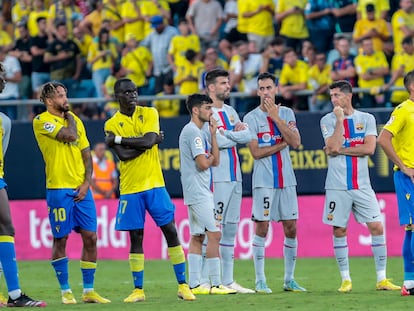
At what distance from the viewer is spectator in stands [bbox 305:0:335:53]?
20625 mm

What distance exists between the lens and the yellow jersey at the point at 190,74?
20.4 m

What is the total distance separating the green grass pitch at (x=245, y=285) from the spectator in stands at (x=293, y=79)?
9.66ft

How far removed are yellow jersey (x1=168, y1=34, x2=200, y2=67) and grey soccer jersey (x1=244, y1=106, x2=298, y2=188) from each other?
7633 millimetres

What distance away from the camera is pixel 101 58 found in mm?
21953

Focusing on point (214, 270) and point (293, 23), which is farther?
point (293, 23)

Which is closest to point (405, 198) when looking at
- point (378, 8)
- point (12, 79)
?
point (378, 8)

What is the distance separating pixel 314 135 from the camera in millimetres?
18703

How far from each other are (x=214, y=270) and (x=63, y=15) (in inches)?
457

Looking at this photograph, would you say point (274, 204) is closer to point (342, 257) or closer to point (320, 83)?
point (342, 257)

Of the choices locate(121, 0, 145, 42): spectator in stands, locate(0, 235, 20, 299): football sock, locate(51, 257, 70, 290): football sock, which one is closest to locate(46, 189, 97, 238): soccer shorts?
locate(51, 257, 70, 290): football sock

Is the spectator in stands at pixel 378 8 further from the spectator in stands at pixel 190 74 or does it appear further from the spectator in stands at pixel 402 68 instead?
the spectator in stands at pixel 190 74

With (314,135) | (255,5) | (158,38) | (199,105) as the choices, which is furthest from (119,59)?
(199,105)

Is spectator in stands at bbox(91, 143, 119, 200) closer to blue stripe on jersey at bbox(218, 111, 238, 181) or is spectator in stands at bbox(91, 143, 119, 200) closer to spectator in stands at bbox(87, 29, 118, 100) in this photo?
spectator in stands at bbox(87, 29, 118, 100)

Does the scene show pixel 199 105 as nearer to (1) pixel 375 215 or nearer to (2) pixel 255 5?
(1) pixel 375 215
